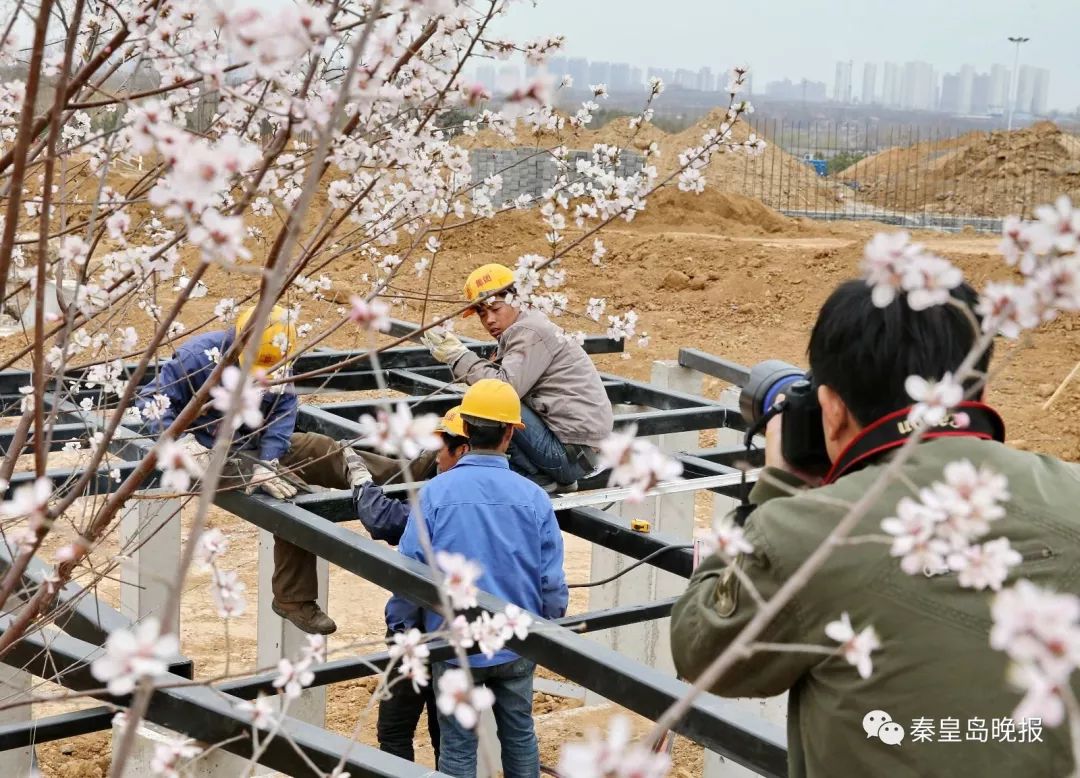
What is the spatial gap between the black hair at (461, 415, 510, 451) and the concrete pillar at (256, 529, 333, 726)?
144 centimetres

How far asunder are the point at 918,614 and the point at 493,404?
8.05ft

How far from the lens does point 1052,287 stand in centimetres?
125

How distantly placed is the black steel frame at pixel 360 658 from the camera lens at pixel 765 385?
52cm

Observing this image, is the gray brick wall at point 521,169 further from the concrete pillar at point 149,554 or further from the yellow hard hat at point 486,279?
the concrete pillar at point 149,554

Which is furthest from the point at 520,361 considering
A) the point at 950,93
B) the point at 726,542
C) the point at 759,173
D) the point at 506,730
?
the point at 950,93

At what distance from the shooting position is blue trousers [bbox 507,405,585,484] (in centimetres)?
528

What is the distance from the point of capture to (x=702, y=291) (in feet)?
55.3

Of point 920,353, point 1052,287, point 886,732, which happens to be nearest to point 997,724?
point 886,732

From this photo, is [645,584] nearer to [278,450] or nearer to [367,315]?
[278,450]

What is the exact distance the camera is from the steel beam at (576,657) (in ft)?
8.75

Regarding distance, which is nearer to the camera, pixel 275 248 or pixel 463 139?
pixel 275 248

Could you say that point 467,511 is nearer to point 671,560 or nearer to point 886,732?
point 671,560

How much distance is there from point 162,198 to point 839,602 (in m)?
1.06

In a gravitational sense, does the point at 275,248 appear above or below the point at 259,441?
above
